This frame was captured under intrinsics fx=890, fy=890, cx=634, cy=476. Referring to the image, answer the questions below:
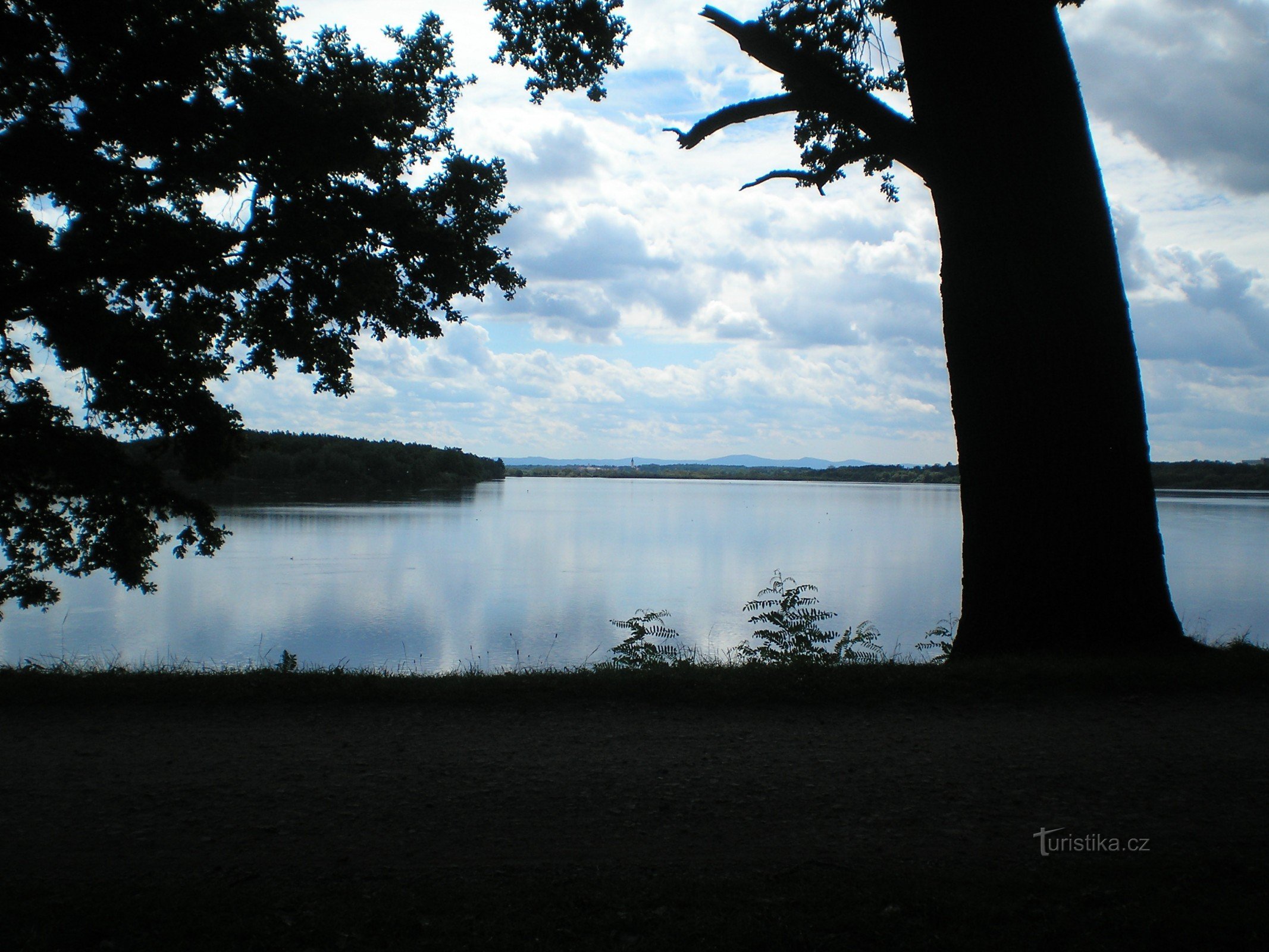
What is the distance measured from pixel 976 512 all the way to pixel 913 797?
12.0ft

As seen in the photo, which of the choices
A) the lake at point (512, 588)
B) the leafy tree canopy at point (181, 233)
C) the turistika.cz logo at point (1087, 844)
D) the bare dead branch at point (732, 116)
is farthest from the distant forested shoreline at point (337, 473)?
the turistika.cz logo at point (1087, 844)

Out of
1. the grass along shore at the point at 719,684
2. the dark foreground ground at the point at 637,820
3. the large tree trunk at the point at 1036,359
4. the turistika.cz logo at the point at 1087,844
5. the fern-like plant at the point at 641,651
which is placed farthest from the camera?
the fern-like plant at the point at 641,651

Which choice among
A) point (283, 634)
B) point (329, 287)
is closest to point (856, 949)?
point (329, 287)

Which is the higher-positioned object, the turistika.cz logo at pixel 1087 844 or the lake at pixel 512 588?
the turistika.cz logo at pixel 1087 844

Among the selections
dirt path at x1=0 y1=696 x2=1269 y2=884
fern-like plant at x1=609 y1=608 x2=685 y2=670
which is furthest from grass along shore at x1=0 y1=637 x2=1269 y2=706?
fern-like plant at x1=609 y1=608 x2=685 y2=670

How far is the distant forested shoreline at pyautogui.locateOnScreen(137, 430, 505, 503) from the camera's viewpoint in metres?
61.7

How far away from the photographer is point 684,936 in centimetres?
306

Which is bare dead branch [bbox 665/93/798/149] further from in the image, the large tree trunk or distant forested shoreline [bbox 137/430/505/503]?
distant forested shoreline [bbox 137/430/505/503]

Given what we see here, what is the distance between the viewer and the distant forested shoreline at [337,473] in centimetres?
6169

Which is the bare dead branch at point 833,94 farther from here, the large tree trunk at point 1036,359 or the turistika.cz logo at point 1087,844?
the turistika.cz logo at point 1087,844

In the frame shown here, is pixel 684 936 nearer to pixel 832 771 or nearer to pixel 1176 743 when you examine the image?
pixel 832 771

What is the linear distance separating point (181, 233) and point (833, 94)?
617 cm

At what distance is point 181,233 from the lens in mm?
8445

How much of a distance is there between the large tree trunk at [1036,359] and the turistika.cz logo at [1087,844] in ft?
10.7
